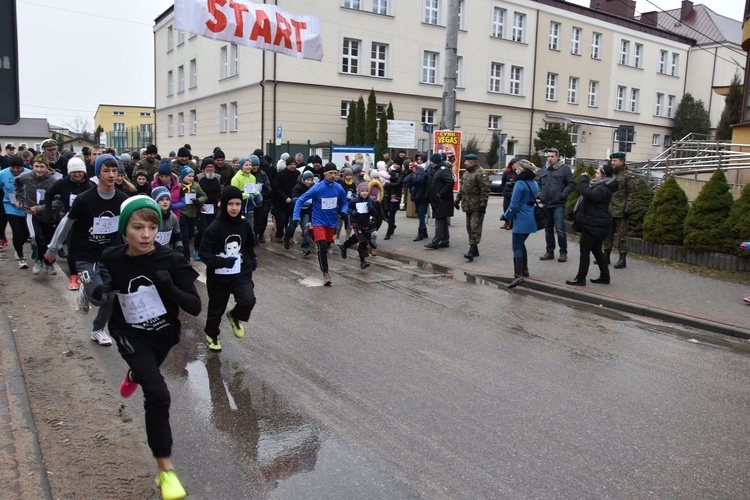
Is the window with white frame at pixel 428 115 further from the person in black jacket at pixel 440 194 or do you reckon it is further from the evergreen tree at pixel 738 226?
the evergreen tree at pixel 738 226

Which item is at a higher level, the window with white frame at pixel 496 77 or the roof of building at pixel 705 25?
the roof of building at pixel 705 25

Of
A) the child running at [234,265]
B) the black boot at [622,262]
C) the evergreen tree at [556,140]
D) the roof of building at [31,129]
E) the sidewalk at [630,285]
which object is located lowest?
the sidewalk at [630,285]

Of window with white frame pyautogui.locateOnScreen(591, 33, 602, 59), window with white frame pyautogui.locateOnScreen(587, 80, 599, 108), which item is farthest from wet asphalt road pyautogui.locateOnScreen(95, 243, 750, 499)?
window with white frame pyautogui.locateOnScreen(591, 33, 602, 59)

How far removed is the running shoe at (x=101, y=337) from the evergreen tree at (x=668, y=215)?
9932mm

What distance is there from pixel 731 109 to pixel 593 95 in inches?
416

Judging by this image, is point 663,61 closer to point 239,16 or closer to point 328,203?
point 239,16

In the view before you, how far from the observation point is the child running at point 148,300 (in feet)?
12.0

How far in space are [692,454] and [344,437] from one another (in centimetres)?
235

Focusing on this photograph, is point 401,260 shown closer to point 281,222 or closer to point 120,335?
point 281,222

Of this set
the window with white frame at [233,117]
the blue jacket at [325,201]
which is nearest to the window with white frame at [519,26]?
the window with white frame at [233,117]

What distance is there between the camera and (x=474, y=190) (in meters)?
12.2

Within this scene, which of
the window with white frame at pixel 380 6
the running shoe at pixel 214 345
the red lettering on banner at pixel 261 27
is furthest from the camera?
the window with white frame at pixel 380 6

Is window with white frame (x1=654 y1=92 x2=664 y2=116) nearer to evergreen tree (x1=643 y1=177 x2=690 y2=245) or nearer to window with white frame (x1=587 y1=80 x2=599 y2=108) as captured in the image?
window with white frame (x1=587 y1=80 x2=599 y2=108)

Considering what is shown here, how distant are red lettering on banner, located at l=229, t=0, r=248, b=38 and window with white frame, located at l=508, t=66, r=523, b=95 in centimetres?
2748
